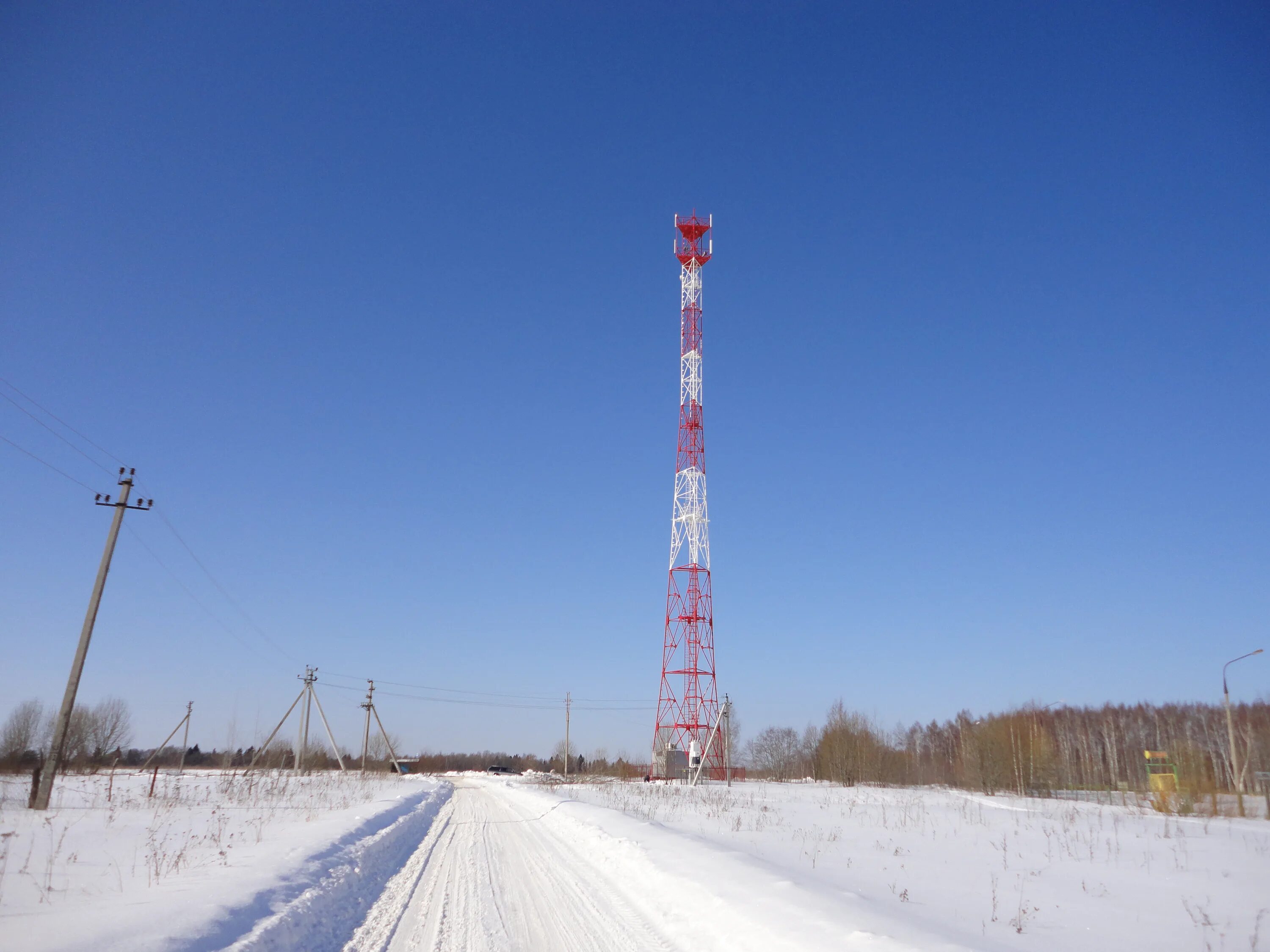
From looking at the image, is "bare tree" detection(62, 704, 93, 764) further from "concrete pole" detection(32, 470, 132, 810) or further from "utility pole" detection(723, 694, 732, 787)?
"utility pole" detection(723, 694, 732, 787)

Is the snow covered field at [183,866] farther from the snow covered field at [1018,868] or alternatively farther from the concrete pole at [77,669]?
the snow covered field at [1018,868]

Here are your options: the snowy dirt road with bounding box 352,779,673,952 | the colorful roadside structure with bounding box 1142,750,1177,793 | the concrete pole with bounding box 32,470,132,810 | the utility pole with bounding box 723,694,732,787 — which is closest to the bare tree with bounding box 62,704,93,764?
the concrete pole with bounding box 32,470,132,810

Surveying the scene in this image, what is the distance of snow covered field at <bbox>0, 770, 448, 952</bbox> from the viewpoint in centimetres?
573

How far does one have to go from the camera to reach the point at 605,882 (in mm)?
9523

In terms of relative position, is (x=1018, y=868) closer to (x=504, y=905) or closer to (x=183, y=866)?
(x=504, y=905)

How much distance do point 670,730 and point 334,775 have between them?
74.0ft

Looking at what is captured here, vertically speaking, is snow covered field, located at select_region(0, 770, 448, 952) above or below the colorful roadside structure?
below

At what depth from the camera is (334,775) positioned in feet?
144

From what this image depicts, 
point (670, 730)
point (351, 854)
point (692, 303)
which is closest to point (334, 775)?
point (670, 730)

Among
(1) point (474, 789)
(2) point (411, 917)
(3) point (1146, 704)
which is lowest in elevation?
(1) point (474, 789)

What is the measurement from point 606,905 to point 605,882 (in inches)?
59.0

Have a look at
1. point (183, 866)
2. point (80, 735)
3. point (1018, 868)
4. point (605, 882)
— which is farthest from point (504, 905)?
point (80, 735)

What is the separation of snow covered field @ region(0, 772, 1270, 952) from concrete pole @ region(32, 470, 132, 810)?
3.62 feet

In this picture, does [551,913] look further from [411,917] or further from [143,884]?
[143,884]
